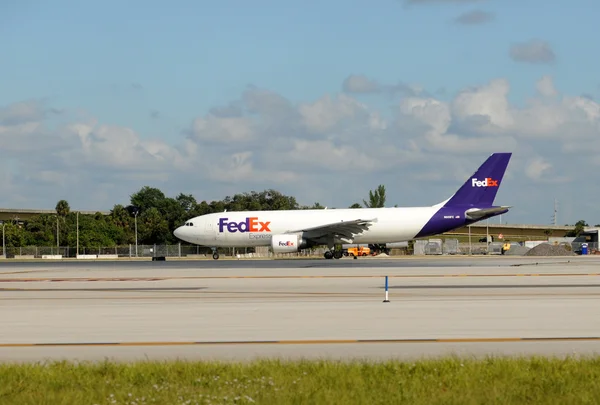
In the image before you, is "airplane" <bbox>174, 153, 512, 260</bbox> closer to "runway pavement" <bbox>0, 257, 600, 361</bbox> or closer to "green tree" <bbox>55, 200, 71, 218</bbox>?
"runway pavement" <bbox>0, 257, 600, 361</bbox>

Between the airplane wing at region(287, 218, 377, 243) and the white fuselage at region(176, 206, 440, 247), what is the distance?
2.60ft

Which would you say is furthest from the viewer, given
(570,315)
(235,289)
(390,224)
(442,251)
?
(442,251)

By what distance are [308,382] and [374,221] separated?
61.4 meters

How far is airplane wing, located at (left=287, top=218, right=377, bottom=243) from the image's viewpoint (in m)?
70.2

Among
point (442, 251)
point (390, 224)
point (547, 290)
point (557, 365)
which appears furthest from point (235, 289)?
point (442, 251)

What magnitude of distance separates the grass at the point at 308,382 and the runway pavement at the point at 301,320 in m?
1.69

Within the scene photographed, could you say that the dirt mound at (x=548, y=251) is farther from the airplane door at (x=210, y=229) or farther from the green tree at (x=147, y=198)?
the green tree at (x=147, y=198)

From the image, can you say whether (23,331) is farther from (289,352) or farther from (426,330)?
(426,330)

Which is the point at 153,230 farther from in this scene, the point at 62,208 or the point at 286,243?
the point at 286,243

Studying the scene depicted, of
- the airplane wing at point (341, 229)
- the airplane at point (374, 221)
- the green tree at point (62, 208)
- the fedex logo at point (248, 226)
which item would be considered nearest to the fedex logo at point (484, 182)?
the airplane at point (374, 221)

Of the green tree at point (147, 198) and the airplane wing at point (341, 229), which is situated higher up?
the green tree at point (147, 198)

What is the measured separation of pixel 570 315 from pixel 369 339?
687 centimetres

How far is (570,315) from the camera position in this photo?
21.3 m

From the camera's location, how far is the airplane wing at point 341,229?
70.2 m
